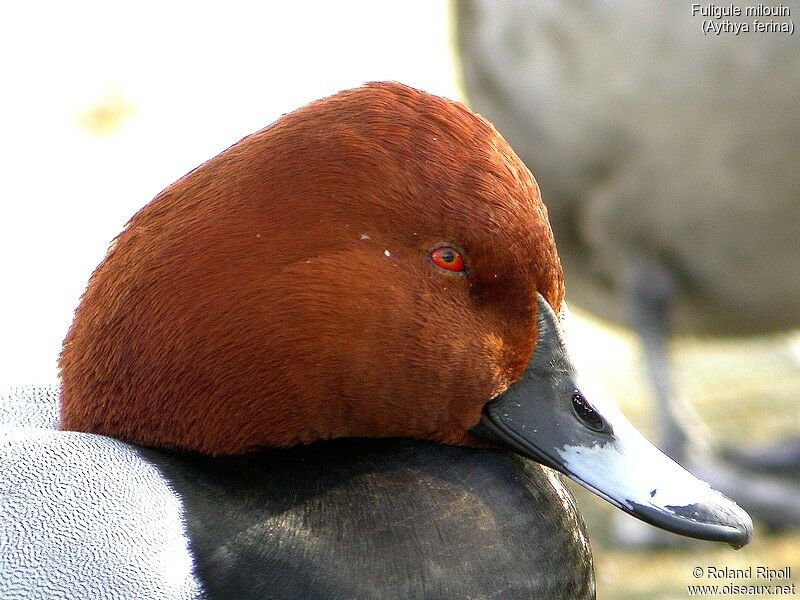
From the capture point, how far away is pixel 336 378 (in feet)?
4.76

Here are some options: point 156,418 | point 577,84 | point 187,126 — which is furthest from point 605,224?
point 187,126

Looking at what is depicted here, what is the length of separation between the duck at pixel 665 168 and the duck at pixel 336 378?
1.52 m

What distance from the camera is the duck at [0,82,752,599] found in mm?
1413

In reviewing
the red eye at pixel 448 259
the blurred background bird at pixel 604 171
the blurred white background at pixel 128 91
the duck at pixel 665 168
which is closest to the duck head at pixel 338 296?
the red eye at pixel 448 259

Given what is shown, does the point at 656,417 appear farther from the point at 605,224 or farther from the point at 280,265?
the point at 280,265

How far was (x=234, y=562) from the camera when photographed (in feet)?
4.50

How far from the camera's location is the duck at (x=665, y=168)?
2893 millimetres

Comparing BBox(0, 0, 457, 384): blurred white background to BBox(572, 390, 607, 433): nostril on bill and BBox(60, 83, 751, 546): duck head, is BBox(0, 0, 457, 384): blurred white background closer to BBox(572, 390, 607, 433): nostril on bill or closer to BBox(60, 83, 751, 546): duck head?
BBox(60, 83, 751, 546): duck head

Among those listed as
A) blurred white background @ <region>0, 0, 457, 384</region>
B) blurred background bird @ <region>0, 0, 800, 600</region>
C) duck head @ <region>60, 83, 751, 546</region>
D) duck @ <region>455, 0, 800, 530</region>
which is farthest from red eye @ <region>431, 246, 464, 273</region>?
blurred white background @ <region>0, 0, 457, 384</region>

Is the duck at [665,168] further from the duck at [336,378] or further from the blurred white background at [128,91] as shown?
the duck at [336,378]

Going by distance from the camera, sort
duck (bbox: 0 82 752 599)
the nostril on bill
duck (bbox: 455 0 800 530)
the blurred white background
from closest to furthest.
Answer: duck (bbox: 0 82 752 599) → the nostril on bill → duck (bbox: 455 0 800 530) → the blurred white background

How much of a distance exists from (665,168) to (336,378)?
1.76 meters

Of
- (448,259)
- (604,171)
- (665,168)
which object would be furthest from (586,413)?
(604,171)

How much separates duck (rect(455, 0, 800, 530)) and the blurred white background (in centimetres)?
131
